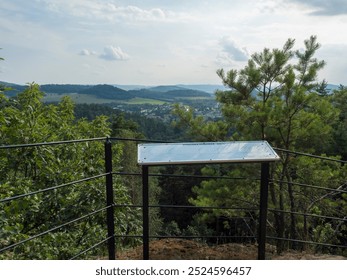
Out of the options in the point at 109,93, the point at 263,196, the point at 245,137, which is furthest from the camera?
the point at 109,93

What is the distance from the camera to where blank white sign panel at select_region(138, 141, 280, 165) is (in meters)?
2.27

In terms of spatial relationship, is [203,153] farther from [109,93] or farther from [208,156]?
[109,93]

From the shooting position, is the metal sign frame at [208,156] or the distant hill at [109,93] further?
the distant hill at [109,93]

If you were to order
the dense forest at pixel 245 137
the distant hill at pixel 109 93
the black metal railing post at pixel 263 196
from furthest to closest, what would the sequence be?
the distant hill at pixel 109 93 → the dense forest at pixel 245 137 → the black metal railing post at pixel 263 196

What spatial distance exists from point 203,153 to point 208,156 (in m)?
0.07

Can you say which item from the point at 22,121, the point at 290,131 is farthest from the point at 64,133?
the point at 290,131

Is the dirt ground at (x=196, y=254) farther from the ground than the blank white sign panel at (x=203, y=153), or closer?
closer

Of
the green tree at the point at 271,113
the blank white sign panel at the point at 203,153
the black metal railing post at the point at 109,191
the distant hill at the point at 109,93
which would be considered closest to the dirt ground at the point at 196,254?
the black metal railing post at the point at 109,191

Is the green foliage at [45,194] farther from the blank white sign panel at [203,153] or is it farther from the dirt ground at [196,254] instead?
the blank white sign panel at [203,153]

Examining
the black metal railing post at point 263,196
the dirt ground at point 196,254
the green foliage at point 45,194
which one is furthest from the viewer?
the green foliage at point 45,194

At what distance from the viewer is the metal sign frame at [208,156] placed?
2271 millimetres

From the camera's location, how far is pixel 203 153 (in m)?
2.40

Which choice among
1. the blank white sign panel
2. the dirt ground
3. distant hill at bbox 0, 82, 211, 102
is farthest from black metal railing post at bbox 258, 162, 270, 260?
distant hill at bbox 0, 82, 211, 102

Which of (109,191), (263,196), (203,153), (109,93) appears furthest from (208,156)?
(109,93)
